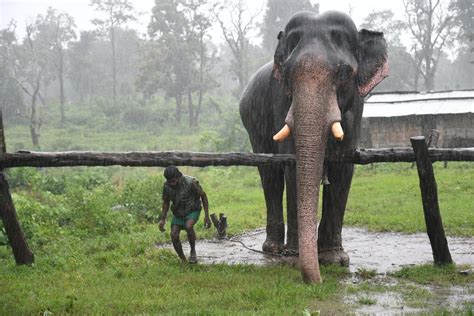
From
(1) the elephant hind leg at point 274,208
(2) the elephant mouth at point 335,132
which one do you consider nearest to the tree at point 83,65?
(1) the elephant hind leg at point 274,208

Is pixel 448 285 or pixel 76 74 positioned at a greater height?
pixel 76 74

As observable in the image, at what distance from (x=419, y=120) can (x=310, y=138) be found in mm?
18615

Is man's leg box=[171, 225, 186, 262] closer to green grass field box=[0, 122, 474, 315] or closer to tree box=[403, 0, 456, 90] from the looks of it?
green grass field box=[0, 122, 474, 315]

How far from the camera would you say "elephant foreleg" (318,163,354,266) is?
7.48 metres

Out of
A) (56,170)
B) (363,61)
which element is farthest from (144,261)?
(56,170)

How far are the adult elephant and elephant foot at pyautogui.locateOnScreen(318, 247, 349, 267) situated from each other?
0.5 inches

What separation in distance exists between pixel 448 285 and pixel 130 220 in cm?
666

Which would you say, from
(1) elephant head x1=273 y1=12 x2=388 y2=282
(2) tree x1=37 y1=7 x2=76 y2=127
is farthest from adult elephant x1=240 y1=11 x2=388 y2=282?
(2) tree x1=37 y1=7 x2=76 y2=127

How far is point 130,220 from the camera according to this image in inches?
447

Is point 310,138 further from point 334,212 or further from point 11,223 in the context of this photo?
point 11,223

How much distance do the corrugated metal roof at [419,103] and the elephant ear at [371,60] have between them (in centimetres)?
1673

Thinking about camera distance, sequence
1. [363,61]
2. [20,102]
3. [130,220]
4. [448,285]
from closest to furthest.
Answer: [448,285] < [363,61] < [130,220] < [20,102]

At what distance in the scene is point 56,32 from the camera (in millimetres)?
46188

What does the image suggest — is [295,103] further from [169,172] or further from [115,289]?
[115,289]
